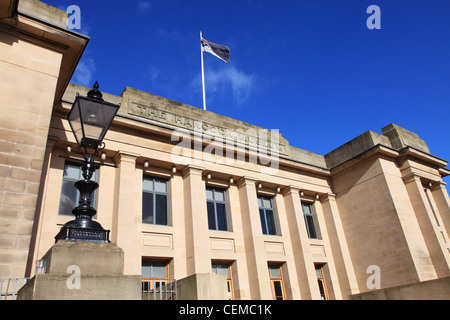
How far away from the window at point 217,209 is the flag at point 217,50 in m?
9.25

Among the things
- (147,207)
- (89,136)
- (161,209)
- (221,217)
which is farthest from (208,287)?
(221,217)

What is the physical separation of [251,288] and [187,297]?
8.29 meters

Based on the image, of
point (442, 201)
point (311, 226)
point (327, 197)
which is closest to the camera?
point (311, 226)

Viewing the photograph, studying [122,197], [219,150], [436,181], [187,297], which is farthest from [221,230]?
[436,181]

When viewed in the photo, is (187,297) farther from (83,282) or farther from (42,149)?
(42,149)

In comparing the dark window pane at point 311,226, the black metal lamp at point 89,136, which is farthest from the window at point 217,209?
the black metal lamp at point 89,136

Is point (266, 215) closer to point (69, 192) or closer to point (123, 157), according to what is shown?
point (123, 157)

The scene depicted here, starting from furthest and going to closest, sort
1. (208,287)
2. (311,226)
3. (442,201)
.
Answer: (442,201)
(311,226)
(208,287)

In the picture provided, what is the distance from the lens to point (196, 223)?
1399cm

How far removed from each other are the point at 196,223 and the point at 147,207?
2139 millimetres

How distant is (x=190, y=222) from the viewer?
14047 millimetres

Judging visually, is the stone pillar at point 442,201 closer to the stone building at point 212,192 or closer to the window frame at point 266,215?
the stone building at point 212,192

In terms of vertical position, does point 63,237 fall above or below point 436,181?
below
